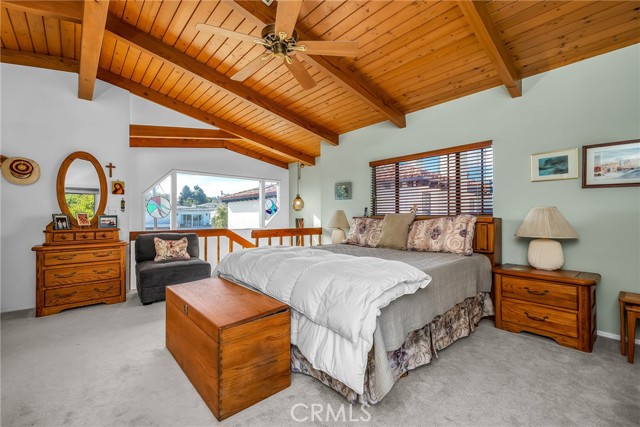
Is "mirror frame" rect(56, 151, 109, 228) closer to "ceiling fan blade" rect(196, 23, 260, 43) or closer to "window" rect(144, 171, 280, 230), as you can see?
"window" rect(144, 171, 280, 230)

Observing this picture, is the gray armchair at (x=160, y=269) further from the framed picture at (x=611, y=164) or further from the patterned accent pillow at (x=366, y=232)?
the framed picture at (x=611, y=164)

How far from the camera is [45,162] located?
141 inches

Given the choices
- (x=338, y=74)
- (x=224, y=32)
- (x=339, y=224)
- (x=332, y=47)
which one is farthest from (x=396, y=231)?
(x=224, y=32)

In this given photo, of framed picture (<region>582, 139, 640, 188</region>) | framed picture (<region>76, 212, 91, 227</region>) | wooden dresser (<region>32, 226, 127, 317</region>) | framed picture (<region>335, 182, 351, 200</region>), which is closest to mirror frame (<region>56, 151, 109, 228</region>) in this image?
framed picture (<region>76, 212, 91, 227</region>)

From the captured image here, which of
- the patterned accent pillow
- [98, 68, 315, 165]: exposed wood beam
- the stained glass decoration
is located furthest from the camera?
the stained glass decoration

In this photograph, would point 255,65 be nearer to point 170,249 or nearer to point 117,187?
point 170,249

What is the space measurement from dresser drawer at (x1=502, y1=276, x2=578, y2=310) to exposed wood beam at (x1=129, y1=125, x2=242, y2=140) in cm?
481

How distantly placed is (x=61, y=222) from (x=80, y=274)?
28.0 inches

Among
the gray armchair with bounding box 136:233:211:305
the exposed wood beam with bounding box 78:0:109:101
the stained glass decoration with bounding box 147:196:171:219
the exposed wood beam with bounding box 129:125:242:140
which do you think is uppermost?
the exposed wood beam with bounding box 78:0:109:101

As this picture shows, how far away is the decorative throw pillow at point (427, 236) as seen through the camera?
10.2ft

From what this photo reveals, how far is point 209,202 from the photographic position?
20.4 ft

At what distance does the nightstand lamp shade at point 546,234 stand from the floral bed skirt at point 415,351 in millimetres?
618

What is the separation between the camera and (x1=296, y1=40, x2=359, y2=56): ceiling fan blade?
209 centimetres

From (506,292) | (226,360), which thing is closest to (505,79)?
(506,292)
